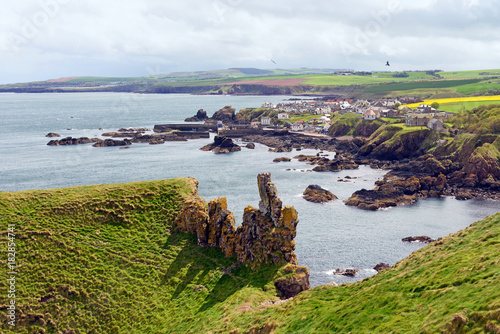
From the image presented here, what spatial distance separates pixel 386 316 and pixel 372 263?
1746 inches

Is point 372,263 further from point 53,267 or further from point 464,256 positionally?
point 53,267

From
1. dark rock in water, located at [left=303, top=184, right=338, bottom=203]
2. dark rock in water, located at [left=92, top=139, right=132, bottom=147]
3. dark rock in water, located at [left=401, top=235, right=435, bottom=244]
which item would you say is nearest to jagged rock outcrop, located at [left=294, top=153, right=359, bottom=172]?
dark rock in water, located at [left=303, top=184, right=338, bottom=203]

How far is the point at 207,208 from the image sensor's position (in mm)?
56594

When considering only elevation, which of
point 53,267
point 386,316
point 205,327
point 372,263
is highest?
point 386,316

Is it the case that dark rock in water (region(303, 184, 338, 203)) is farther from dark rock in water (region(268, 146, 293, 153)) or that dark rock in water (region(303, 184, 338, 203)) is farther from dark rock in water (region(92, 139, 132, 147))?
dark rock in water (region(92, 139, 132, 147))

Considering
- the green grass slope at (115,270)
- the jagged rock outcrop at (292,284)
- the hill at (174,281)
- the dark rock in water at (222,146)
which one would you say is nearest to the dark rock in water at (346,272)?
the jagged rock outcrop at (292,284)

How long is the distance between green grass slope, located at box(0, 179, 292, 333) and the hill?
4.6 inches

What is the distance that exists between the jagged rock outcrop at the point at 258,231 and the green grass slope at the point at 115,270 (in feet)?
4.13

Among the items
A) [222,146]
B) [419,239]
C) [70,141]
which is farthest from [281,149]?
[419,239]

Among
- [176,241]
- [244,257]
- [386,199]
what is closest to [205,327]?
[244,257]

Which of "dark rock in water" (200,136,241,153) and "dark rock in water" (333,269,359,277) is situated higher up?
"dark rock in water" (200,136,241,153)

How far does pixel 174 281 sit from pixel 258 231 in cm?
1077

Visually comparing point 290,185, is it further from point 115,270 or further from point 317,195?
point 115,270

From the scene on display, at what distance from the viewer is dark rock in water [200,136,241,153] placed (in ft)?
577
